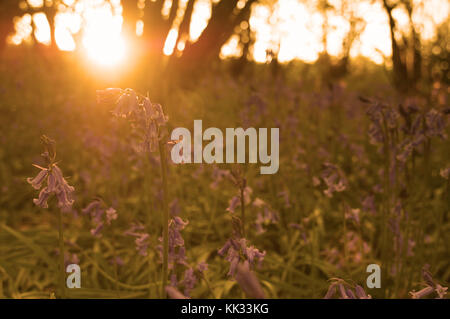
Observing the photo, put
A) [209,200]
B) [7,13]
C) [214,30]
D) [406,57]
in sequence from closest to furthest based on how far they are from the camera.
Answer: [209,200], [214,30], [7,13], [406,57]

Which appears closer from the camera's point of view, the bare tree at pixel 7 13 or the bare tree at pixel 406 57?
the bare tree at pixel 7 13

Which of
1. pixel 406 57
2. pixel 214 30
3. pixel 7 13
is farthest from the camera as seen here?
pixel 406 57

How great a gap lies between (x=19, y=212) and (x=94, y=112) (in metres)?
1.73

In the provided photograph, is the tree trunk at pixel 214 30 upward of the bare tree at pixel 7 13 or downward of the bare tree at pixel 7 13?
downward

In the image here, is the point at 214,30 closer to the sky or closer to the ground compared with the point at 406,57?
closer to the ground

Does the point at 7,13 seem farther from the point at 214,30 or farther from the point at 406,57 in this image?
the point at 406,57

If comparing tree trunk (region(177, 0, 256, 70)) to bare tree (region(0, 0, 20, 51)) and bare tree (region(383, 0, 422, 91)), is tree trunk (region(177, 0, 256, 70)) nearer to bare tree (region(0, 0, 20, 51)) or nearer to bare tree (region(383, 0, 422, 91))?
bare tree (region(0, 0, 20, 51))

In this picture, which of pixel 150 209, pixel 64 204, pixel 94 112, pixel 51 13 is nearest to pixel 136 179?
pixel 94 112

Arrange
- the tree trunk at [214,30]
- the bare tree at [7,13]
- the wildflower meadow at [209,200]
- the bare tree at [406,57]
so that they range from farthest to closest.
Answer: the bare tree at [406,57], the bare tree at [7,13], the tree trunk at [214,30], the wildflower meadow at [209,200]

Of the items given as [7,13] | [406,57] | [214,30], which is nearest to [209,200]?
[214,30]

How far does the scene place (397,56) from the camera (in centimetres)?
993

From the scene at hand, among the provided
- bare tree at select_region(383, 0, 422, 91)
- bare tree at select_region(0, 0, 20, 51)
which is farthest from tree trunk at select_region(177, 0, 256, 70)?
bare tree at select_region(383, 0, 422, 91)

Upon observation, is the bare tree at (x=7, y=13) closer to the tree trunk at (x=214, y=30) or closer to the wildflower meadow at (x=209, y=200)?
the wildflower meadow at (x=209, y=200)

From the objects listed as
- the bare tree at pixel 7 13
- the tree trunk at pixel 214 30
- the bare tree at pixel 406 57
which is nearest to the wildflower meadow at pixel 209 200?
the tree trunk at pixel 214 30
